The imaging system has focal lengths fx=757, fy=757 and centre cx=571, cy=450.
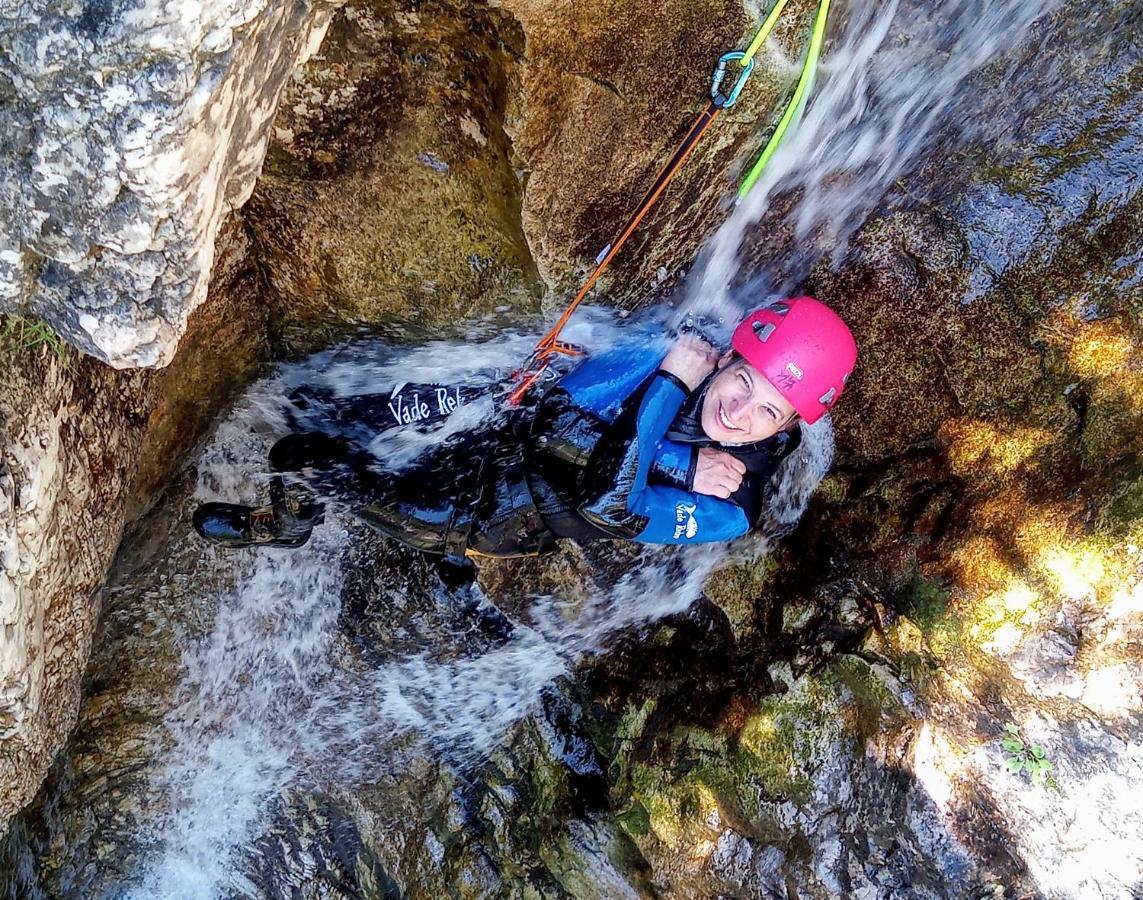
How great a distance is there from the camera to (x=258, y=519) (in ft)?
12.8

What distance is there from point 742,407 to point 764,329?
15.0 inches

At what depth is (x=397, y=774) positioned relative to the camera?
4957mm

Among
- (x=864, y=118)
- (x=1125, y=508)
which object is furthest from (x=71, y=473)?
(x=1125, y=508)

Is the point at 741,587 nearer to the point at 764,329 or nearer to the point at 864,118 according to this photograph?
the point at 764,329

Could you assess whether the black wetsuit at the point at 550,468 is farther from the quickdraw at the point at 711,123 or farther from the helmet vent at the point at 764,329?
the helmet vent at the point at 764,329

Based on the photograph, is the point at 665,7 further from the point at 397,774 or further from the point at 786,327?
the point at 397,774

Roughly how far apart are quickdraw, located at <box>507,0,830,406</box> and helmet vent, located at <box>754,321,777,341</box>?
0.58 metres

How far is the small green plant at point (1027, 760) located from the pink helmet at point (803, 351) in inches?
65.9

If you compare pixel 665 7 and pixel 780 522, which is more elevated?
pixel 665 7

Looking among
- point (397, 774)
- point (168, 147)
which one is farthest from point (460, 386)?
point (397, 774)

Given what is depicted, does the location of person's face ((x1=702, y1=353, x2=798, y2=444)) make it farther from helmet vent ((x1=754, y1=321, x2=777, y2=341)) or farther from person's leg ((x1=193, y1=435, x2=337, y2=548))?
person's leg ((x1=193, y1=435, x2=337, y2=548))

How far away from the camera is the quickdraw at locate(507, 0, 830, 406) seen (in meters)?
2.83

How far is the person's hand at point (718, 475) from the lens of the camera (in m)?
3.93

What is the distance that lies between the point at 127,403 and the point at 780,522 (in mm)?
3330
